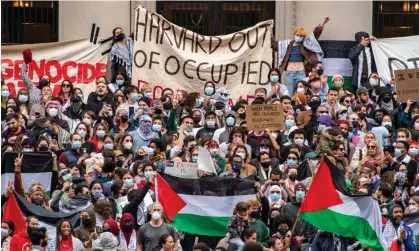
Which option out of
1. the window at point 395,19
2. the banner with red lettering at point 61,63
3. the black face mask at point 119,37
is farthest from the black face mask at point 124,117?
the window at point 395,19

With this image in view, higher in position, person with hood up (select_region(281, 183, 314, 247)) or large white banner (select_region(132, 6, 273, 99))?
large white banner (select_region(132, 6, 273, 99))

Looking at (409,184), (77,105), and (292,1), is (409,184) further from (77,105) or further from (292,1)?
(292,1)

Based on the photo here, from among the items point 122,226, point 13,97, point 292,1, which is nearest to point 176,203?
point 122,226

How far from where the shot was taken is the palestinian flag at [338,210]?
96.5 ft

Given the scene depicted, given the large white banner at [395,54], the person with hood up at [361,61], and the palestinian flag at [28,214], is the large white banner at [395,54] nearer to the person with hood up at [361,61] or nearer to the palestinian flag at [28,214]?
the person with hood up at [361,61]

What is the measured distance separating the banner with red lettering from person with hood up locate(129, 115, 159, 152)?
15.6 feet

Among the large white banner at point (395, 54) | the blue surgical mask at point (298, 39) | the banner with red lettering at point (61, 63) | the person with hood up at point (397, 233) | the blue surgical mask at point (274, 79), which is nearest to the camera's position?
the person with hood up at point (397, 233)

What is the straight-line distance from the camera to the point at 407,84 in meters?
35.9

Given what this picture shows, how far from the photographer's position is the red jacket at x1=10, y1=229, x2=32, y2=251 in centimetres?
2847

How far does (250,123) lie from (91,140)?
236 centimetres

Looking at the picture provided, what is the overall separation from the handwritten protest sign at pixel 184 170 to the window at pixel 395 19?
34.7 ft

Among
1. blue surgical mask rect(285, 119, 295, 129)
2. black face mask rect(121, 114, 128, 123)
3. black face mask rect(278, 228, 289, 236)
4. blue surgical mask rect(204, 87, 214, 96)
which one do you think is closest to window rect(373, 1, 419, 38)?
blue surgical mask rect(204, 87, 214, 96)

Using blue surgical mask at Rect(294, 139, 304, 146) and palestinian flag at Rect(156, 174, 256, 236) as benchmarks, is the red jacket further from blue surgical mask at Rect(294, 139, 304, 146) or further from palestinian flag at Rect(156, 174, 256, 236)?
blue surgical mask at Rect(294, 139, 304, 146)

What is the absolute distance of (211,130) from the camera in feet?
113
